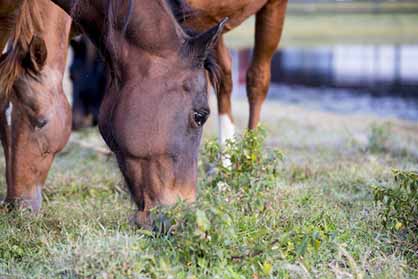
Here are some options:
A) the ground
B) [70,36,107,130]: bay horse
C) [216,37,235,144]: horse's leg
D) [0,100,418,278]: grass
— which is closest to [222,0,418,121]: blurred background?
[70,36,107,130]: bay horse

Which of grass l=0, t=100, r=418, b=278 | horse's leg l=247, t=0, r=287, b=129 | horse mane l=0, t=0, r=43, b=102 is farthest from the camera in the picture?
horse's leg l=247, t=0, r=287, b=129

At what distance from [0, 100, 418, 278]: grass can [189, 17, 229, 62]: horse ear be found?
2.07 feet

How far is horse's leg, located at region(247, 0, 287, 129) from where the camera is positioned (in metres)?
5.70

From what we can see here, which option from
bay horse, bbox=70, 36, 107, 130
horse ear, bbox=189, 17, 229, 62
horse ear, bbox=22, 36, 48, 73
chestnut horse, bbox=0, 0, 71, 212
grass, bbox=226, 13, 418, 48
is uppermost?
horse ear, bbox=189, 17, 229, 62

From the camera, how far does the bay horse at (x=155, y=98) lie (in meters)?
3.12

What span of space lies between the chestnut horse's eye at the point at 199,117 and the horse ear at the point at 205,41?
231mm

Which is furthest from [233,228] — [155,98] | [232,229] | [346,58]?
[346,58]

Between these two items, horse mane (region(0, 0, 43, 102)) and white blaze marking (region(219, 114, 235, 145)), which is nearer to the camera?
horse mane (region(0, 0, 43, 102))

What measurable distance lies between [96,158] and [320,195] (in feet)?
8.47

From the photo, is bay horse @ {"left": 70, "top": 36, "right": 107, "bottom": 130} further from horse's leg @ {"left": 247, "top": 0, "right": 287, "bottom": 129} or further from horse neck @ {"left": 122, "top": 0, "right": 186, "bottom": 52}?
horse neck @ {"left": 122, "top": 0, "right": 186, "bottom": 52}

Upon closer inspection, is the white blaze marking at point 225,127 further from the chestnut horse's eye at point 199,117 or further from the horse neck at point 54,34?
the chestnut horse's eye at point 199,117

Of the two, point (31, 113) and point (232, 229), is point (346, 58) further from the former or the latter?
point (232, 229)

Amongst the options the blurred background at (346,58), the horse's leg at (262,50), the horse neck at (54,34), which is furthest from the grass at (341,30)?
the horse neck at (54,34)

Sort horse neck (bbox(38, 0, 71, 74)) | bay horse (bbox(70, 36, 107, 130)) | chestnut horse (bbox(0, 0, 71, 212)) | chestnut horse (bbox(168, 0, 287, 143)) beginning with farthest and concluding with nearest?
bay horse (bbox(70, 36, 107, 130)), chestnut horse (bbox(168, 0, 287, 143)), horse neck (bbox(38, 0, 71, 74)), chestnut horse (bbox(0, 0, 71, 212))
